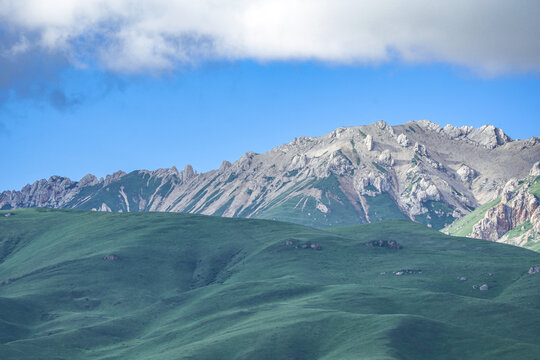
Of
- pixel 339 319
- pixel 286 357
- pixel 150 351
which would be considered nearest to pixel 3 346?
pixel 150 351

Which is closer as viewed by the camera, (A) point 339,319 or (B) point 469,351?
(B) point 469,351

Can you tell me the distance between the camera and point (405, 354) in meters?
162

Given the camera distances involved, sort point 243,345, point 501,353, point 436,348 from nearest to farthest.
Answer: point 501,353 < point 436,348 < point 243,345

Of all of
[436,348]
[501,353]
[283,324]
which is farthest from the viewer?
[283,324]

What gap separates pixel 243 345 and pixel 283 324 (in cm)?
1594

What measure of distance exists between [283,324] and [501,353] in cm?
5934

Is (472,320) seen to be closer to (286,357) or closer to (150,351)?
(286,357)

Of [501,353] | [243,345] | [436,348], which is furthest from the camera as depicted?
[243,345]

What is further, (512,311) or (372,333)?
(512,311)

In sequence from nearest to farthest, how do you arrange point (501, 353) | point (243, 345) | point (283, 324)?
point (501, 353) < point (243, 345) < point (283, 324)

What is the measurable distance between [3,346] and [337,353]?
95903 mm

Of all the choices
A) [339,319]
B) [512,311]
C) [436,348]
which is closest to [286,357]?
[339,319]

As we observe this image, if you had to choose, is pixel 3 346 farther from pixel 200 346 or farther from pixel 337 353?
pixel 337 353

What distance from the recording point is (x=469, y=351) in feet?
535
